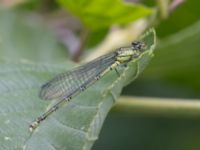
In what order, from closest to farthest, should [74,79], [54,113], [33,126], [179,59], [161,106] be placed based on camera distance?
[33,126] < [54,113] < [161,106] < [74,79] < [179,59]

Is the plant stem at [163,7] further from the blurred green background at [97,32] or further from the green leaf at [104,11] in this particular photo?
the green leaf at [104,11]

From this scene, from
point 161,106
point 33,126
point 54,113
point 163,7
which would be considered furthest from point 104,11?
point 33,126

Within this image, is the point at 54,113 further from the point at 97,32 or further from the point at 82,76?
the point at 97,32

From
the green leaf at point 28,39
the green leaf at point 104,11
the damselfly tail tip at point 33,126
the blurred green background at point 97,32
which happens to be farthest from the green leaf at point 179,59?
the damselfly tail tip at point 33,126

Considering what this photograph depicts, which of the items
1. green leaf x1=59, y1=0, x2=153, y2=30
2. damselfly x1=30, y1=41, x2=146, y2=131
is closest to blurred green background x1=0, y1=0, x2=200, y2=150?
green leaf x1=59, y1=0, x2=153, y2=30

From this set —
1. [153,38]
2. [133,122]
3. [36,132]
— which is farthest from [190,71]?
[133,122]

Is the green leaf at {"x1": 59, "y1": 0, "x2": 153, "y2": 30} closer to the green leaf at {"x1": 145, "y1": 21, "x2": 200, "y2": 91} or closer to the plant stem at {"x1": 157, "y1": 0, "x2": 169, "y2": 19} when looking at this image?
the plant stem at {"x1": 157, "y1": 0, "x2": 169, "y2": 19}

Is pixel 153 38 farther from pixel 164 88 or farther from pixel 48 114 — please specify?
pixel 164 88
